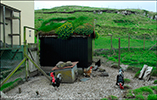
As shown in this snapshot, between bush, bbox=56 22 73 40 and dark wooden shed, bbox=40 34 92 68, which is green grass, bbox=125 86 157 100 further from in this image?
bush, bbox=56 22 73 40

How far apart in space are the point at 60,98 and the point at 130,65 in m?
7.58

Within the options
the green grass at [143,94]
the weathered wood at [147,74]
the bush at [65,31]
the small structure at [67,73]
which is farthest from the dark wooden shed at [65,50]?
the green grass at [143,94]

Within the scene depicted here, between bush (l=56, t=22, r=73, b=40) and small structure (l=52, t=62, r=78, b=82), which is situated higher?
bush (l=56, t=22, r=73, b=40)

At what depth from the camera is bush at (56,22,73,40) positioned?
988 cm

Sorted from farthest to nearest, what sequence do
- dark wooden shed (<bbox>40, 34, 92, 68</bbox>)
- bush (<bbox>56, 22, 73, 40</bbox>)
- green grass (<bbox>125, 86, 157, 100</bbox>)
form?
dark wooden shed (<bbox>40, 34, 92, 68</bbox>) → bush (<bbox>56, 22, 73, 40</bbox>) → green grass (<bbox>125, 86, 157, 100</bbox>)

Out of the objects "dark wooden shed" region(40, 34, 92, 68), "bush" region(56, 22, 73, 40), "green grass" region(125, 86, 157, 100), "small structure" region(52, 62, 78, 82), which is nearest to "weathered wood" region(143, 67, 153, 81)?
"green grass" region(125, 86, 157, 100)

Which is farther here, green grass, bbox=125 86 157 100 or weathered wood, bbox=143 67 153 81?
weathered wood, bbox=143 67 153 81

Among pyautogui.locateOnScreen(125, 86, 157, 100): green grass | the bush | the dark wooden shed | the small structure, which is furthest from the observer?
the dark wooden shed

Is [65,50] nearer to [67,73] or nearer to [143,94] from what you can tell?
[67,73]

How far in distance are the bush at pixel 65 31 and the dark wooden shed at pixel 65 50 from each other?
0.39 m

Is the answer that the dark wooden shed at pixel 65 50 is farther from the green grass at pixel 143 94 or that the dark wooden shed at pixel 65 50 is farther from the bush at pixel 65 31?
the green grass at pixel 143 94

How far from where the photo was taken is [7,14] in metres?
11.9

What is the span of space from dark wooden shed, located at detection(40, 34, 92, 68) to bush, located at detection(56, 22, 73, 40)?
15.4 inches

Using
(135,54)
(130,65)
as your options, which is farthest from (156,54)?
(130,65)
